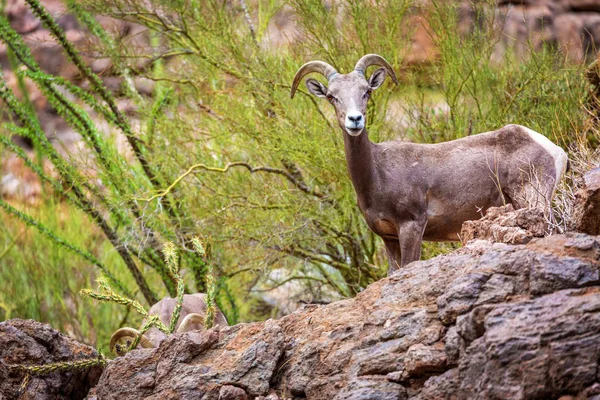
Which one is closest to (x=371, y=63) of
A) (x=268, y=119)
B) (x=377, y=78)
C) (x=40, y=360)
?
(x=377, y=78)

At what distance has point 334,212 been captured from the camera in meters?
10.5

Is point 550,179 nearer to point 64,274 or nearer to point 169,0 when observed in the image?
point 169,0

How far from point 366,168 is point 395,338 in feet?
8.13

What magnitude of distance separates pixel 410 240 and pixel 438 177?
61cm

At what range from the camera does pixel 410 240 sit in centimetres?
713

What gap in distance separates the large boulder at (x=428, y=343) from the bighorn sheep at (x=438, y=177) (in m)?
1.67

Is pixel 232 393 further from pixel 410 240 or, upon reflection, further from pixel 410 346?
pixel 410 240

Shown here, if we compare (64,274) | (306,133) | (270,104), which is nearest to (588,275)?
(306,133)

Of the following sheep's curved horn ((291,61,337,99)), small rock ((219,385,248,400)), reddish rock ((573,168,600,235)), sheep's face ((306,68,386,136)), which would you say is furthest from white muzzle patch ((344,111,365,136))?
small rock ((219,385,248,400))

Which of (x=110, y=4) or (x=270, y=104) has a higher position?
(x=110, y=4)

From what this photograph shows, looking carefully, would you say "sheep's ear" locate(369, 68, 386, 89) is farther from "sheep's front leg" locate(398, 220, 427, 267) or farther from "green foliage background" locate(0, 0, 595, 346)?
"green foliage background" locate(0, 0, 595, 346)

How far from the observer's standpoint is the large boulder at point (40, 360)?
5.68 metres

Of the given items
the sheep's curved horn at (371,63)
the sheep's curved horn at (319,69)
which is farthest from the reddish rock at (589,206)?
the sheep's curved horn at (319,69)

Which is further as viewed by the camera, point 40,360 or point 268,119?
point 268,119
